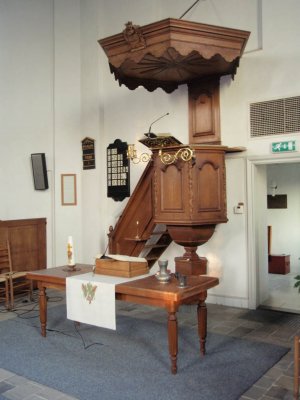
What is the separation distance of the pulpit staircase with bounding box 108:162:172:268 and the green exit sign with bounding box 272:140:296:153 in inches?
61.7

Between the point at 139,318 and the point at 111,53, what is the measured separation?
3.07m

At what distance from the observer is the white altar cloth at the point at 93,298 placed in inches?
138

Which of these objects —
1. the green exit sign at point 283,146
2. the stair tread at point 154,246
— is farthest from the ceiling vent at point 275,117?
the stair tread at point 154,246

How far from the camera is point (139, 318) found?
15.9 feet

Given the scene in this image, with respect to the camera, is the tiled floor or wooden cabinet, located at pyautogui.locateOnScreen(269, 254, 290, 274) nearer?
the tiled floor

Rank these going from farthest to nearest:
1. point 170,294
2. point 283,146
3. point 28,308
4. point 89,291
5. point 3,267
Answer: point 3,267 < point 28,308 < point 283,146 < point 89,291 < point 170,294

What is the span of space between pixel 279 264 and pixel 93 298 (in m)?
4.98

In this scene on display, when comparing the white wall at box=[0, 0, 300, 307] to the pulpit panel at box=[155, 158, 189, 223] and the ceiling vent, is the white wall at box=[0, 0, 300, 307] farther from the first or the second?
the pulpit panel at box=[155, 158, 189, 223]

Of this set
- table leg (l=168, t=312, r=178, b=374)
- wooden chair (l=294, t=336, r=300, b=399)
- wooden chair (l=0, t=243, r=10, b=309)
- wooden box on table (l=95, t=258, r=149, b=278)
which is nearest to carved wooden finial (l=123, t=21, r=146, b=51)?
wooden box on table (l=95, t=258, r=149, b=278)

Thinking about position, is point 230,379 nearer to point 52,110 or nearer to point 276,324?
point 276,324

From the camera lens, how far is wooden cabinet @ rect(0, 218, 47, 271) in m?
6.28

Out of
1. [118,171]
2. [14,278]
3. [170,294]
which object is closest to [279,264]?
[118,171]

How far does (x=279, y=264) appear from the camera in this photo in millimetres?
7672

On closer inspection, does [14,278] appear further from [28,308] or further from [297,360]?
[297,360]
